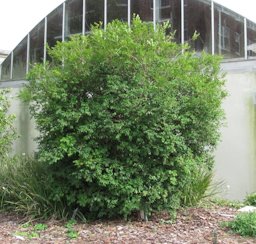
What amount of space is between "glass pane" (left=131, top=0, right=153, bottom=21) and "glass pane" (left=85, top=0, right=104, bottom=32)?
1036 millimetres

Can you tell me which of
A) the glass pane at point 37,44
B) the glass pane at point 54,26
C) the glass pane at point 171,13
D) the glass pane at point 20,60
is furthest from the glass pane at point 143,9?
the glass pane at point 20,60

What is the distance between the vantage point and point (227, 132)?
9109mm

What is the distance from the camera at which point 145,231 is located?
221 inches

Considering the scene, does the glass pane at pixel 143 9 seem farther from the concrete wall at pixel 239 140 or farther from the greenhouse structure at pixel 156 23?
the concrete wall at pixel 239 140

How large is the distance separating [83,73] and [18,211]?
2.67 metres

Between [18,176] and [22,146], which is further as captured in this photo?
[22,146]

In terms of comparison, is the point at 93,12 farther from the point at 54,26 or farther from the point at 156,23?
the point at 156,23

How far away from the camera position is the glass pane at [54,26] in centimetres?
1235

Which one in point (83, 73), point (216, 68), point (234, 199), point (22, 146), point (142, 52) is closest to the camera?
point (142, 52)

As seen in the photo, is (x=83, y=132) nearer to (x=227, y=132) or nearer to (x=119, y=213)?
(x=119, y=213)

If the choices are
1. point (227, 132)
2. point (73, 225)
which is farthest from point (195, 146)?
point (227, 132)

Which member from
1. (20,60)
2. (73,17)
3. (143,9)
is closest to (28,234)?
(143,9)

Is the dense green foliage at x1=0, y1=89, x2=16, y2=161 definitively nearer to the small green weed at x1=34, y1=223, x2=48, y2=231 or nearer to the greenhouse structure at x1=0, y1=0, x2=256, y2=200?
the greenhouse structure at x1=0, y1=0, x2=256, y2=200

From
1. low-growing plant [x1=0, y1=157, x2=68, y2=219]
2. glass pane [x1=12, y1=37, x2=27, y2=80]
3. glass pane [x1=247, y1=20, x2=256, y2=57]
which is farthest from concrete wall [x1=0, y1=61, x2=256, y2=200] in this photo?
glass pane [x1=12, y1=37, x2=27, y2=80]
